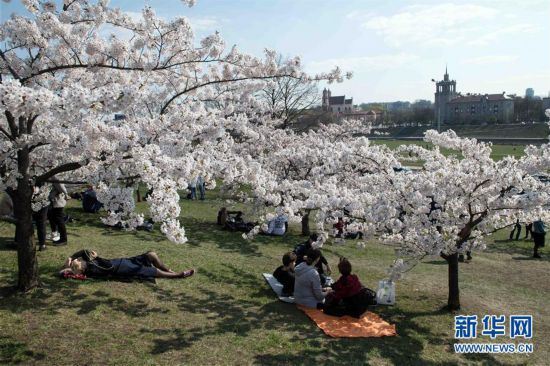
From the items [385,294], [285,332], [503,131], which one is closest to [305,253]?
[385,294]

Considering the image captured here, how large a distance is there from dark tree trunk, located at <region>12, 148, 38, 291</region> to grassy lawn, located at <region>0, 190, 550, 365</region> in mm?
320

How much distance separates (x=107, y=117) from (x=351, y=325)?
5060mm

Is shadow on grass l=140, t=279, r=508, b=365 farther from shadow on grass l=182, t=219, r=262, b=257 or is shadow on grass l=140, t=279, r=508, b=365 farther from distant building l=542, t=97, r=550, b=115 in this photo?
distant building l=542, t=97, r=550, b=115

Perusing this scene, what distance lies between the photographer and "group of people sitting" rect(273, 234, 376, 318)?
7.67m

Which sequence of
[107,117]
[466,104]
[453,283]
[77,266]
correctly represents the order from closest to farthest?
1. [107,117]
2. [77,266]
3. [453,283]
4. [466,104]

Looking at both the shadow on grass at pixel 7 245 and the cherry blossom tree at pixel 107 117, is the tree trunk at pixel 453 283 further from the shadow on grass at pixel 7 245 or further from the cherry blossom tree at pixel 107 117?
the shadow on grass at pixel 7 245

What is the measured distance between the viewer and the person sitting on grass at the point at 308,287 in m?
8.02

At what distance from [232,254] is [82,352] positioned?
635 cm

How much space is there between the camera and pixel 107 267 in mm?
8383

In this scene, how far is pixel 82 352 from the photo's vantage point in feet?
18.7

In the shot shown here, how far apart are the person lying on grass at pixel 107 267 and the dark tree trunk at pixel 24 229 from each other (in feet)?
2.82

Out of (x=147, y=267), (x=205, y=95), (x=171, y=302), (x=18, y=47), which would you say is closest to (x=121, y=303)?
(x=171, y=302)

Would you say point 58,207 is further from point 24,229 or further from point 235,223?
point 235,223

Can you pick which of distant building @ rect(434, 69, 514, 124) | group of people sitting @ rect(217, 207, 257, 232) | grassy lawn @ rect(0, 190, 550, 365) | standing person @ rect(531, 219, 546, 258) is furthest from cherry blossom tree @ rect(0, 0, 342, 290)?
distant building @ rect(434, 69, 514, 124)
